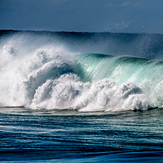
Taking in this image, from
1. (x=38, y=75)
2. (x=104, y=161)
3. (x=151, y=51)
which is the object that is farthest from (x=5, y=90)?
(x=151, y=51)

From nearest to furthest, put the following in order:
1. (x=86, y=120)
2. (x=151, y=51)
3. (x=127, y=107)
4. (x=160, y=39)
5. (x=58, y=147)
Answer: (x=58, y=147) → (x=86, y=120) → (x=127, y=107) → (x=151, y=51) → (x=160, y=39)

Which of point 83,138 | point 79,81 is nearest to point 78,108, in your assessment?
point 79,81

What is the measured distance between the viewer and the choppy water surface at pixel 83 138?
7.91 m

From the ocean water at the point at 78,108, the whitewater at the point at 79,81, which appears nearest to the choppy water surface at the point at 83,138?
the ocean water at the point at 78,108

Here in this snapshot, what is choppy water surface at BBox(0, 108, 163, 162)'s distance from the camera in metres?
7.91

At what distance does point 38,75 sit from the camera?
2030cm

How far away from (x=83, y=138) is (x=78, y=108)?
23.6ft

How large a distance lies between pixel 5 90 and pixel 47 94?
3.67 metres

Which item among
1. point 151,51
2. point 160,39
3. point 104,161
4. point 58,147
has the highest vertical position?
point 160,39

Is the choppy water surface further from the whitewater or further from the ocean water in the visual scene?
the whitewater

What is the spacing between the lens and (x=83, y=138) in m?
9.81

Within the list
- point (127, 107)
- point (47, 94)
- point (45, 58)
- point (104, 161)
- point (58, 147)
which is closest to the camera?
point (104, 161)

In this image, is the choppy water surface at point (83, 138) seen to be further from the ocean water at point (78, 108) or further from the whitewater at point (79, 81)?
the whitewater at point (79, 81)

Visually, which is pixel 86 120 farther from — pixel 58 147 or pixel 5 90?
pixel 5 90
